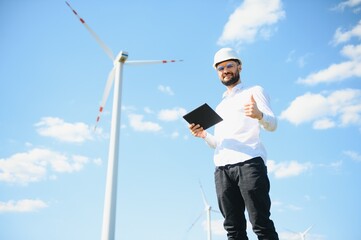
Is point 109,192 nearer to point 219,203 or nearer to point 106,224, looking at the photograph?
point 106,224

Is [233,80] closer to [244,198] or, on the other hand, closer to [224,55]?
[224,55]

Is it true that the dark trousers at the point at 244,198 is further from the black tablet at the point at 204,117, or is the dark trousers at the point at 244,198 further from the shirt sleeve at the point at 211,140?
the black tablet at the point at 204,117

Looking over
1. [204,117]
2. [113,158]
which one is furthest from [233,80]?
[113,158]

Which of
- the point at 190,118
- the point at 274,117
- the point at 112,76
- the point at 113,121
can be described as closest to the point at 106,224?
the point at 113,121

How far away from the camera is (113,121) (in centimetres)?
1500

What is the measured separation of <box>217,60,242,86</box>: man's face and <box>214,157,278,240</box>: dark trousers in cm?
130

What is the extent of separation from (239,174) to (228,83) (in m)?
1.44

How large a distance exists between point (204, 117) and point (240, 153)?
778mm

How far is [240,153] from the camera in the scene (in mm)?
4449

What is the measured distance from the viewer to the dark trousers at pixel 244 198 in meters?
4.07

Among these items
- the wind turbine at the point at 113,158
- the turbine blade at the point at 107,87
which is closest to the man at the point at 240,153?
the wind turbine at the point at 113,158

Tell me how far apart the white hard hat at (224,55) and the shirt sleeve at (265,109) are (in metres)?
0.59

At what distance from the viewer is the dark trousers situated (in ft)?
13.4

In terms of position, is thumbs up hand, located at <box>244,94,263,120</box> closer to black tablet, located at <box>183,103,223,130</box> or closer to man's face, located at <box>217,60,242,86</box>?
black tablet, located at <box>183,103,223,130</box>
